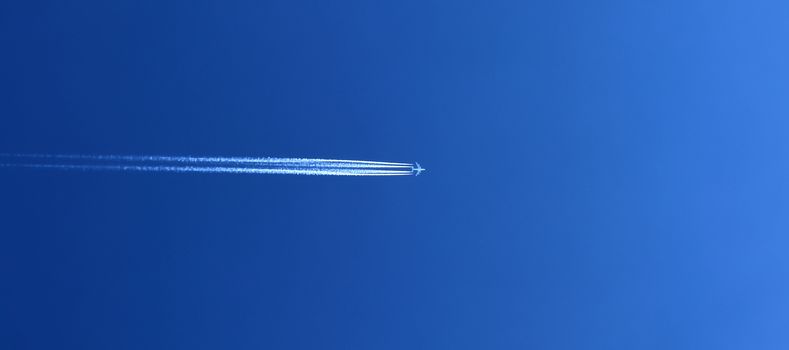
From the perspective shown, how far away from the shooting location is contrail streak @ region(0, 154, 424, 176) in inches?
66.8

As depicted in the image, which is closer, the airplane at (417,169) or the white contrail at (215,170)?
the white contrail at (215,170)

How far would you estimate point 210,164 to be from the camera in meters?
1.78

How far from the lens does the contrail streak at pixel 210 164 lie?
5.57ft

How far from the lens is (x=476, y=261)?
1978 mm

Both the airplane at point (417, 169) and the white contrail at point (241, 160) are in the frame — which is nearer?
the white contrail at point (241, 160)

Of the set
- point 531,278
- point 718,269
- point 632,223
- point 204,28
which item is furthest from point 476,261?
point 204,28

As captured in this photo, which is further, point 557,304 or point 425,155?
point 557,304

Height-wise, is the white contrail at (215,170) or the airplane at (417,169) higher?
the airplane at (417,169)

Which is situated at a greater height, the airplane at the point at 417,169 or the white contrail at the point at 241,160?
the airplane at the point at 417,169

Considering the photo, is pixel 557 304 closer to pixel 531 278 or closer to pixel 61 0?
pixel 531 278

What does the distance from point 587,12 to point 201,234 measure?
4.21ft

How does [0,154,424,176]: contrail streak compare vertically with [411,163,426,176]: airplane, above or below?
below

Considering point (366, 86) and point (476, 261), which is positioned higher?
point (366, 86)

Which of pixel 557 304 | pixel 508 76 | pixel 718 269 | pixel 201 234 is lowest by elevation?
pixel 201 234
